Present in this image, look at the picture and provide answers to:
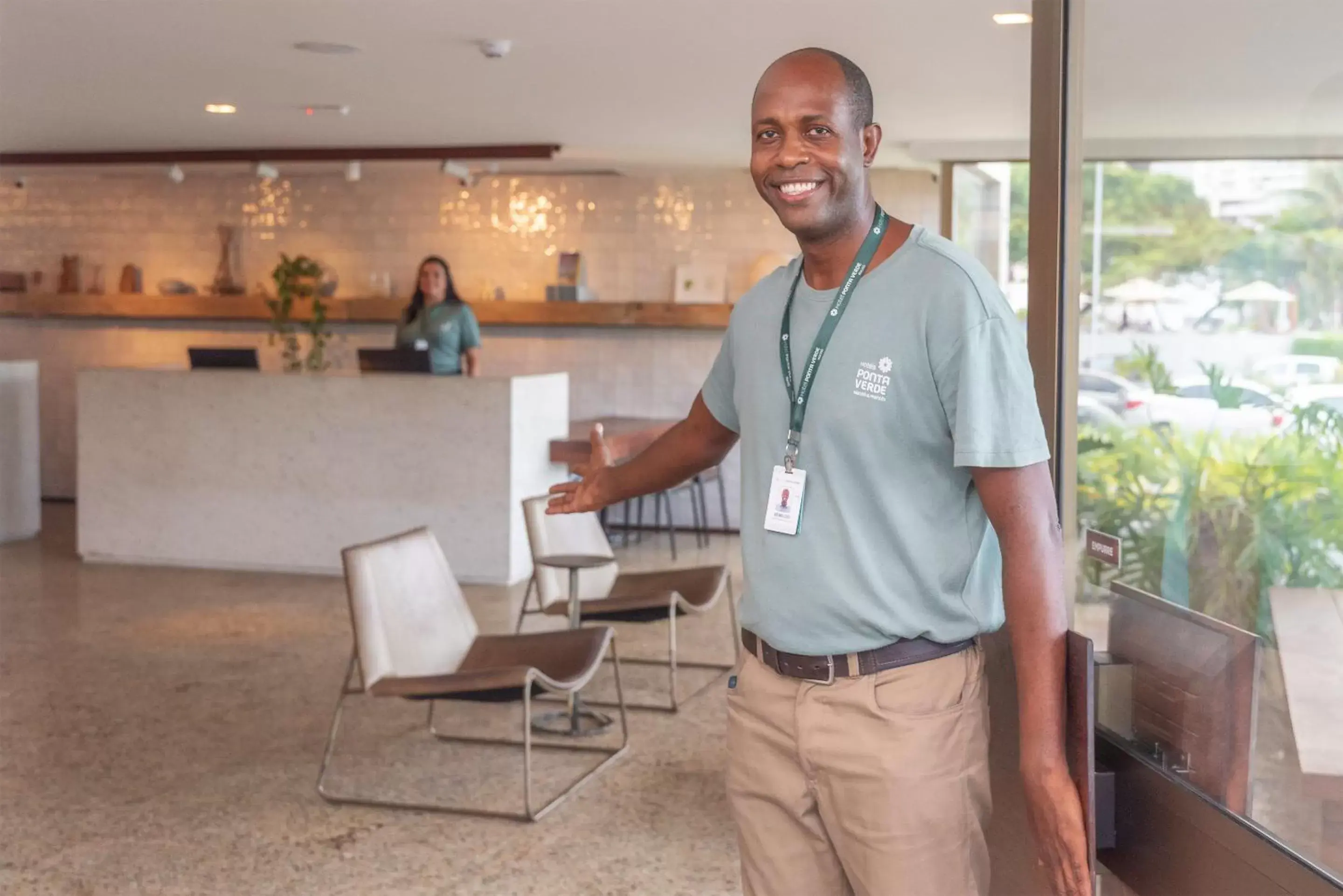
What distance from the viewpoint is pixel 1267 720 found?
182 cm

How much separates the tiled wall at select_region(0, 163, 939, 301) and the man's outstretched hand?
7357 millimetres

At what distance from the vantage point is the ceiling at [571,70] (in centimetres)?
220

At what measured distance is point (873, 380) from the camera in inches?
65.1

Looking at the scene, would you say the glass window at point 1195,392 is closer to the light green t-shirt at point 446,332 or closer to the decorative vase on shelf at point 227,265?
the light green t-shirt at point 446,332

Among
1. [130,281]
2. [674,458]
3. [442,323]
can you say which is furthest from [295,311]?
[674,458]

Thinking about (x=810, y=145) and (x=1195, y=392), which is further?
(x=1195, y=392)

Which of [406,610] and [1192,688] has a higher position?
[1192,688]

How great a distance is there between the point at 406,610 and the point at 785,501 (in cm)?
261

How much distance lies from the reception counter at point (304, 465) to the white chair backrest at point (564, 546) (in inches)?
83.0

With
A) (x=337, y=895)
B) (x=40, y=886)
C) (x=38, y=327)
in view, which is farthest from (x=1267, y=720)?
(x=38, y=327)

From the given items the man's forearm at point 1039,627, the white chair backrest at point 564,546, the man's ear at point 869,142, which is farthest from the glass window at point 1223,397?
the white chair backrest at point 564,546

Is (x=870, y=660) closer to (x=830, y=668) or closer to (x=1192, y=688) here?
(x=830, y=668)

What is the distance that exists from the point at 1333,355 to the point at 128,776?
12.3ft

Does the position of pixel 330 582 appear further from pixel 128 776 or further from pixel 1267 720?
pixel 1267 720
